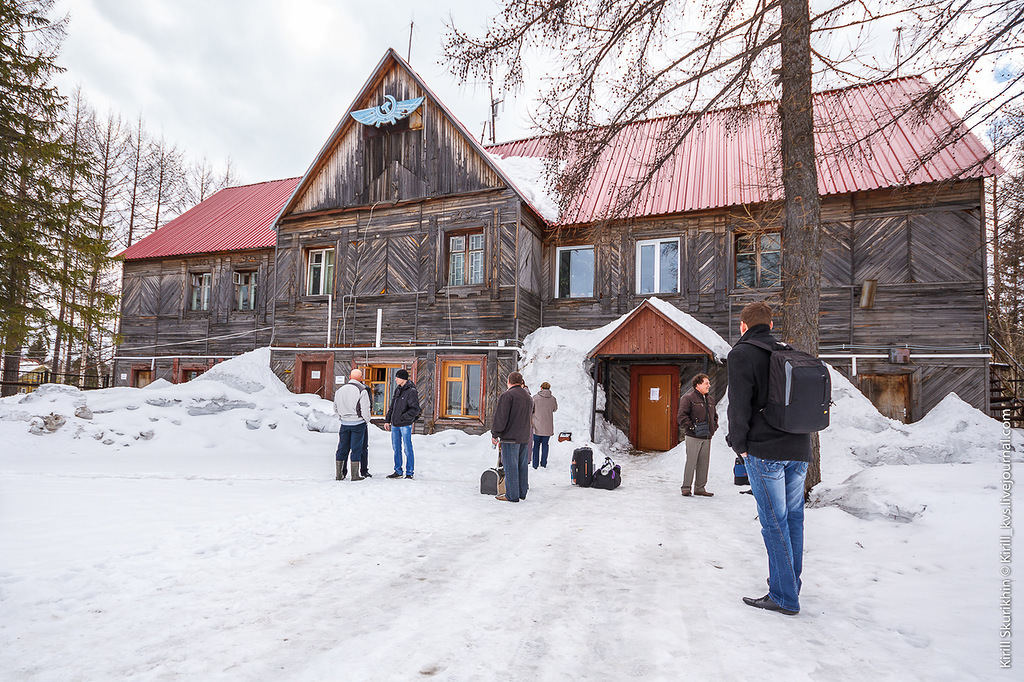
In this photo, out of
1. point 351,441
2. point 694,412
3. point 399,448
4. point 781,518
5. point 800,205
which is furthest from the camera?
point 399,448

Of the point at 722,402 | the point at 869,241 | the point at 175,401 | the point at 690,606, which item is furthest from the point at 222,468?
the point at 869,241

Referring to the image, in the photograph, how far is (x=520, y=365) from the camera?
15102 millimetres

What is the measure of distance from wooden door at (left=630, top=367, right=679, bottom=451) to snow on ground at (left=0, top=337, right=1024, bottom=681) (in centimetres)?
645

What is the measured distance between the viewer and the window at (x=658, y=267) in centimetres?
Result: 1549

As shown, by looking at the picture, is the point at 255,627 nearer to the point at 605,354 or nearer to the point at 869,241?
the point at 605,354

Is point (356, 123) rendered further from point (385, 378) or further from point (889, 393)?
point (889, 393)

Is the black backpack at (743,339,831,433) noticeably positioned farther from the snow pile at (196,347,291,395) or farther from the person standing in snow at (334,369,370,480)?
the snow pile at (196,347,291,395)

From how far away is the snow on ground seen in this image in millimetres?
2898

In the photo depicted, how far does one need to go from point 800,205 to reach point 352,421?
7.29 meters

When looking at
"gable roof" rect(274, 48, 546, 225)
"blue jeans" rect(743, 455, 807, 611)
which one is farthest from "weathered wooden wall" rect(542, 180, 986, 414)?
"blue jeans" rect(743, 455, 807, 611)

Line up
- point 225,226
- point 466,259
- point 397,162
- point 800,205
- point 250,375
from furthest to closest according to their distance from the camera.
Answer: point 225,226 < point 397,162 < point 250,375 < point 466,259 < point 800,205

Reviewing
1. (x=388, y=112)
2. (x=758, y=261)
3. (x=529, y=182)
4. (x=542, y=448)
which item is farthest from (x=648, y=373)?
(x=388, y=112)

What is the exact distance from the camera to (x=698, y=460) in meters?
8.61

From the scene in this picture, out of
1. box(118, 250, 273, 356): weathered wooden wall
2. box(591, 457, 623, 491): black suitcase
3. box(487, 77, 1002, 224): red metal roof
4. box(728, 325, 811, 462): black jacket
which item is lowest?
box(591, 457, 623, 491): black suitcase
